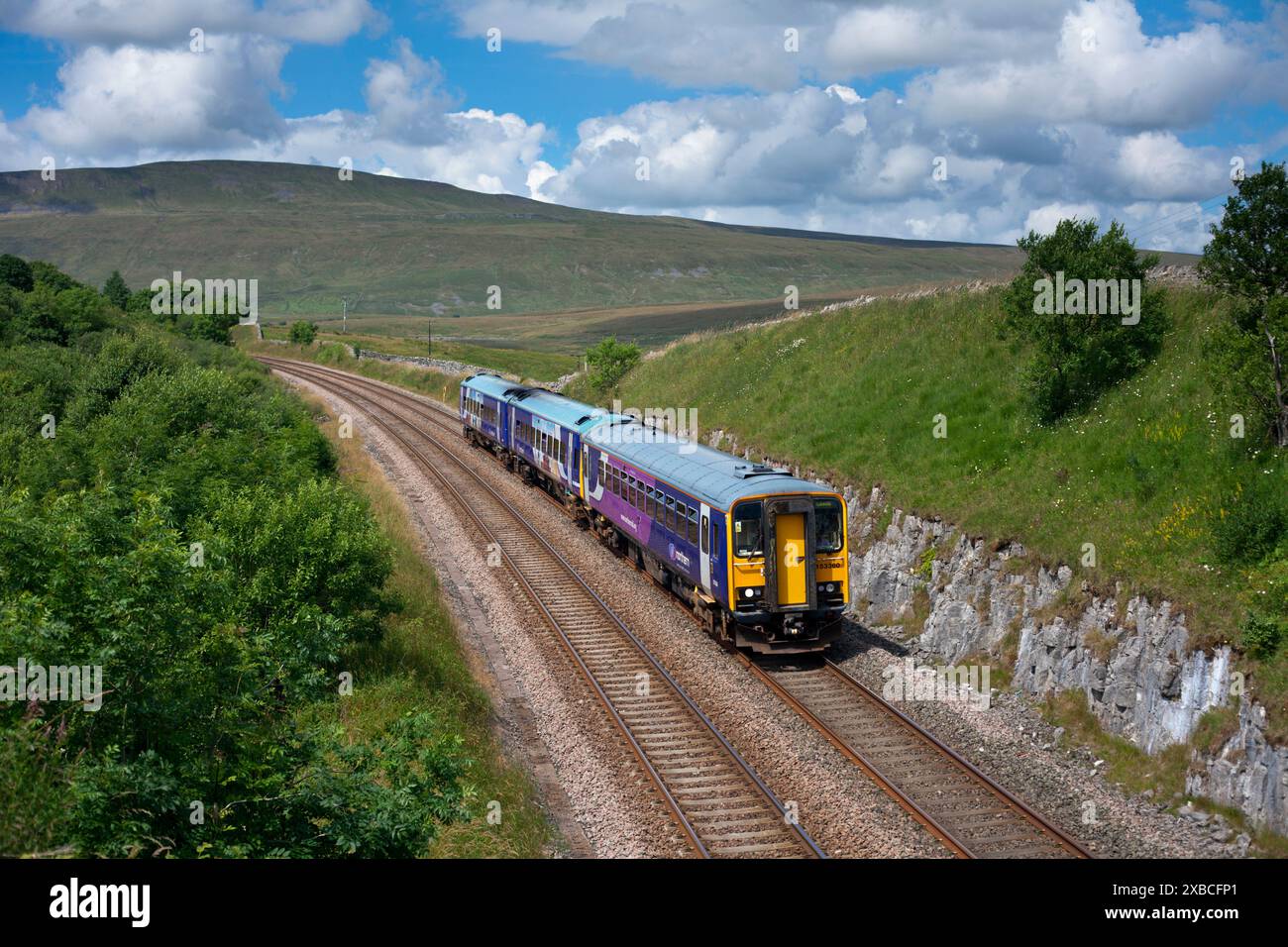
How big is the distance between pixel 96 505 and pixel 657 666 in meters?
11.5

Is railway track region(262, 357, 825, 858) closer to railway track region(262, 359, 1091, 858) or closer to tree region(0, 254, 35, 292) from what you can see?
railway track region(262, 359, 1091, 858)

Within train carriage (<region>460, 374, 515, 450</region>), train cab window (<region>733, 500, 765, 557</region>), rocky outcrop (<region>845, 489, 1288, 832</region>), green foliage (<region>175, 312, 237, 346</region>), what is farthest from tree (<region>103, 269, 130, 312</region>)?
train cab window (<region>733, 500, 765, 557</region>)

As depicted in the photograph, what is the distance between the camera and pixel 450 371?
7775 centimetres

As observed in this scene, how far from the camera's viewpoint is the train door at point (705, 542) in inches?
807

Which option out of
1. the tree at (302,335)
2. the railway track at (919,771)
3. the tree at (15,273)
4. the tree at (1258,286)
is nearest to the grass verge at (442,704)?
the railway track at (919,771)

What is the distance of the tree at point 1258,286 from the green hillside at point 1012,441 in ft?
3.73

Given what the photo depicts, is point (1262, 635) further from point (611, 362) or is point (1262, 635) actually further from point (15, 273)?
point (15, 273)

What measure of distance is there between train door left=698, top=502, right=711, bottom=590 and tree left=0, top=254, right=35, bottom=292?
2382 inches

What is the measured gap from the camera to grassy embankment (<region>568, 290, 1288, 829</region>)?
651 inches

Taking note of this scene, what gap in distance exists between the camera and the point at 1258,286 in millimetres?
18438

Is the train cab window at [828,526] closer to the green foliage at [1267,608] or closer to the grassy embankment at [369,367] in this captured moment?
the green foliage at [1267,608]
